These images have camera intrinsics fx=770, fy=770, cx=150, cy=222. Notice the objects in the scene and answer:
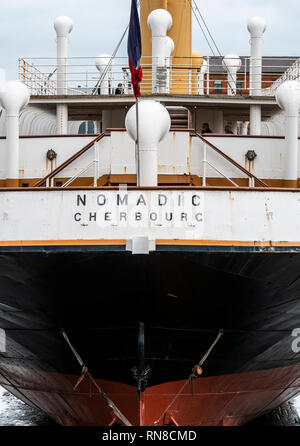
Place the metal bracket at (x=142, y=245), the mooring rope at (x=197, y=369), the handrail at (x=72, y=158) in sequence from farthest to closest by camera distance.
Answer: the handrail at (x=72, y=158) → the mooring rope at (x=197, y=369) → the metal bracket at (x=142, y=245)

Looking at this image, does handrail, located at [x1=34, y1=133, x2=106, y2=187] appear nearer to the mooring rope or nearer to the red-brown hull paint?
the red-brown hull paint

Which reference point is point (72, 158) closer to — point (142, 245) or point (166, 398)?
point (142, 245)

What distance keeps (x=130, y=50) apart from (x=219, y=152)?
288cm

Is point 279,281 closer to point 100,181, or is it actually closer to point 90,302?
point 90,302

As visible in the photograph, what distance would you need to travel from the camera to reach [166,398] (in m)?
11.1

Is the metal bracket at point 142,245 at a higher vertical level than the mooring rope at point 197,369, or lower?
higher

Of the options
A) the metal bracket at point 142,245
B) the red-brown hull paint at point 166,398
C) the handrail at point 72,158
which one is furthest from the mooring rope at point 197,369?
the handrail at point 72,158

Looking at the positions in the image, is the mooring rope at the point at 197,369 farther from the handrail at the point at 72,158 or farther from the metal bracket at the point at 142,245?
the handrail at the point at 72,158

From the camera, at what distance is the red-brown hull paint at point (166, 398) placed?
11055 millimetres

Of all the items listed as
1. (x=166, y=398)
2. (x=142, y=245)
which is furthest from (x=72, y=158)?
(x=166, y=398)

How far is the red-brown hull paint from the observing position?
11.1 meters

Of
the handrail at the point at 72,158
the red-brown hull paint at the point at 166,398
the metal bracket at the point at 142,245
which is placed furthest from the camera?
the handrail at the point at 72,158

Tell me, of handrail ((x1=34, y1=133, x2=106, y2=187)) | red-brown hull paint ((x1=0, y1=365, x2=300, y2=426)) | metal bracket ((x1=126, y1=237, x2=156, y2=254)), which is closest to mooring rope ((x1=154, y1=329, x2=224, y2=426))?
red-brown hull paint ((x1=0, y1=365, x2=300, y2=426))

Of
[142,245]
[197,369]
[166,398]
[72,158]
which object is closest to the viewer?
[142,245]
